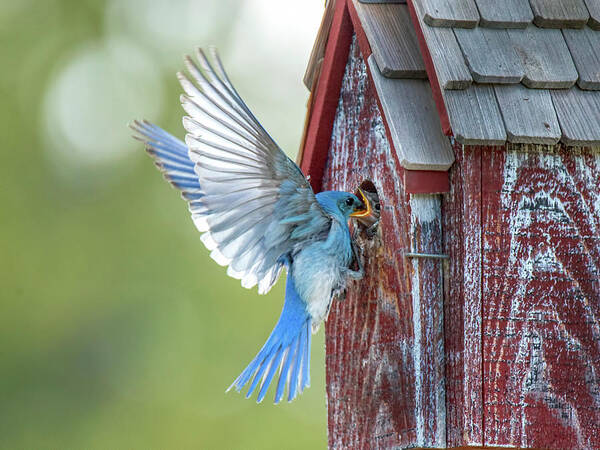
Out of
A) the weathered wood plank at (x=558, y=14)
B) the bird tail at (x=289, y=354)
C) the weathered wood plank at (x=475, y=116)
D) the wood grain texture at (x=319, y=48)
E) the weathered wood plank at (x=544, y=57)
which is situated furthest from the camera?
the wood grain texture at (x=319, y=48)

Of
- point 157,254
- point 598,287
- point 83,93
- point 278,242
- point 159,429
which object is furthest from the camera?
point 83,93

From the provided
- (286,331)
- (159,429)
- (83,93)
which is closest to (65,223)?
(83,93)

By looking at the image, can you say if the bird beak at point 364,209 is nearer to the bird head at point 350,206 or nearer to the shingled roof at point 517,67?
the bird head at point 350,206

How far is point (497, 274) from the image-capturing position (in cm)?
265

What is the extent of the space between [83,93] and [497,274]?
6.31 m

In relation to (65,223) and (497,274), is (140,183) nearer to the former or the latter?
(65,223)

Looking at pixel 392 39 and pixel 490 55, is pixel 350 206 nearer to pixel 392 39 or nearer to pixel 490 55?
pixel 392 39

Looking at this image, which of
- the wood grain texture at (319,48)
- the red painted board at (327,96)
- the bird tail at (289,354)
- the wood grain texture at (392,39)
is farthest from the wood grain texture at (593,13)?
the bird tail at (289,354)

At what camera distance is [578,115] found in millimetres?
2631

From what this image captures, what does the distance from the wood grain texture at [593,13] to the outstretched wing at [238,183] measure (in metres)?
1.00

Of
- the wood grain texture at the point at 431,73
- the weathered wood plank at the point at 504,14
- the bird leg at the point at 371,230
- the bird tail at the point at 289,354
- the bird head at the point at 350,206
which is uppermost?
the weathered wood plank at the point at 504,14

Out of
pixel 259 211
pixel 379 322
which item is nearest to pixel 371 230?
pixel 379 322

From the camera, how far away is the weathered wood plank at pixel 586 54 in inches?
106

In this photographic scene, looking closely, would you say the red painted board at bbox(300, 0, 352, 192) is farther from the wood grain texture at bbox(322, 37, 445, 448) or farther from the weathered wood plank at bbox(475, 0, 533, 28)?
the weathered wood plank at bbox(475, 0, 533, 28)
